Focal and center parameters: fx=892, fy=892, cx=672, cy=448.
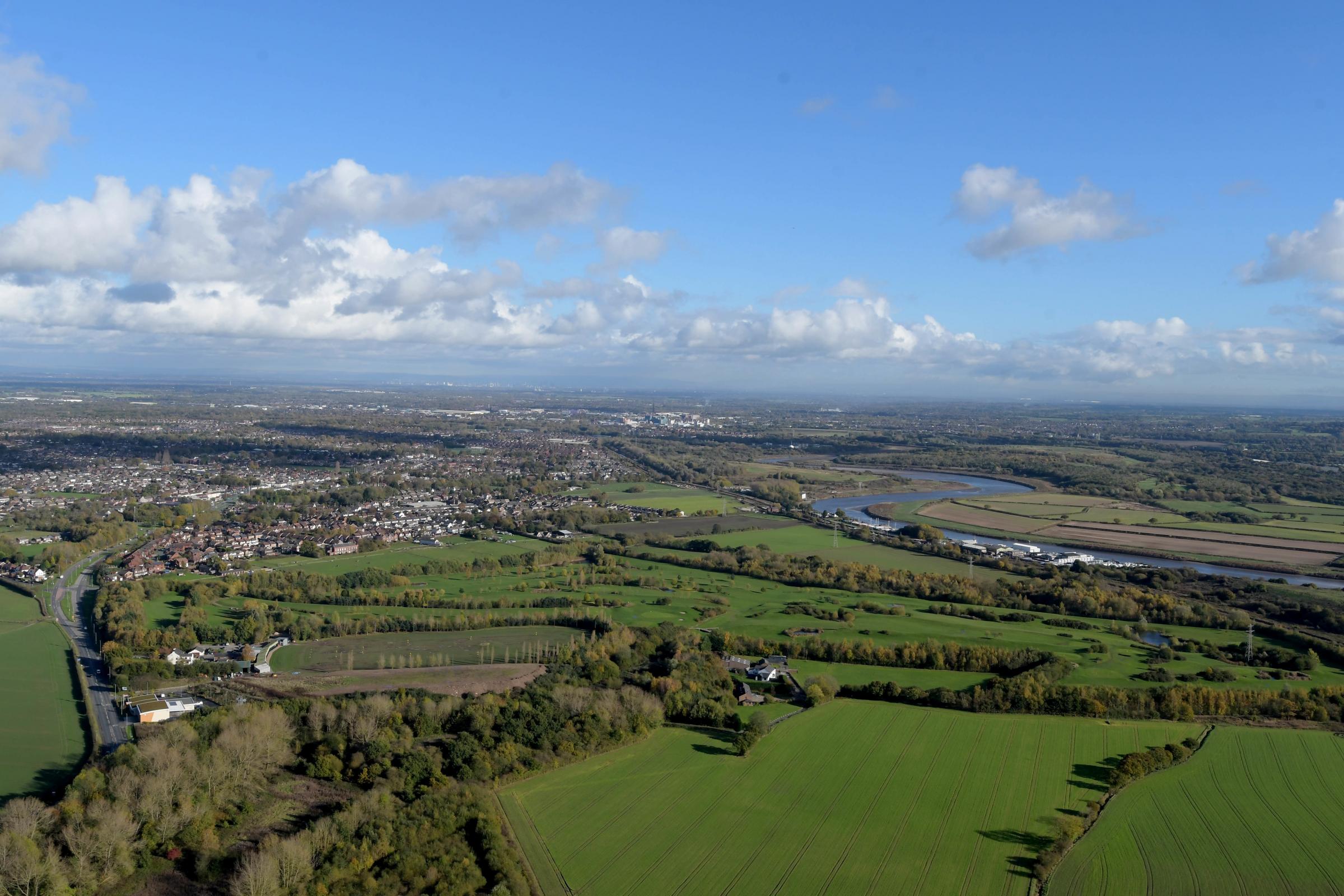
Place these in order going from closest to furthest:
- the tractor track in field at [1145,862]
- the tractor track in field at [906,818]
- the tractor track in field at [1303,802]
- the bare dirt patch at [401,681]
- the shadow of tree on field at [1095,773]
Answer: the tractor track in field at [1145,862], the tractor track in field at [906,818], the tractor track in field at [1303,802], the shadow of tree on field at [1095,773], the bare dirt patch at [401,681]

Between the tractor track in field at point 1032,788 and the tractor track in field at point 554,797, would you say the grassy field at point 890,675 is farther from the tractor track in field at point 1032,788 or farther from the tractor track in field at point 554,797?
the tractor track in field at point 554,797

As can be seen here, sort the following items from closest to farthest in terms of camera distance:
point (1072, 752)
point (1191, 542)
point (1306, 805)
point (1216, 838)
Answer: point (1216, 838) < point (1306, 805) < point (1072, 752) < point (1191, 542)

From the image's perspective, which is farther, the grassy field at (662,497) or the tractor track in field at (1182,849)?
the grassy field at (662,497)

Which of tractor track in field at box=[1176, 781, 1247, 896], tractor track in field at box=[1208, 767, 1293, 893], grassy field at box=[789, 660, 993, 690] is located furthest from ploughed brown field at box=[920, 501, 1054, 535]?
tractor track in field at box=[1176, 781, 1247, 896]

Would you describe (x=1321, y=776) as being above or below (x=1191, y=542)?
below

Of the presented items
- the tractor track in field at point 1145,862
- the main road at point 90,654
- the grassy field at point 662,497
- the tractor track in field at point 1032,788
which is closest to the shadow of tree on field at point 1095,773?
the tractor track in field at point 1032,788

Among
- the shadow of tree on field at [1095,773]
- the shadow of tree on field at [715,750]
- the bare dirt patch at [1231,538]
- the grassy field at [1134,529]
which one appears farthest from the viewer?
the bare dirt patch at [1231,538]

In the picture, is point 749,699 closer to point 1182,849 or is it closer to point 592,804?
point 592,804

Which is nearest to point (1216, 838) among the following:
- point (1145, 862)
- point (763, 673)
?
point (1145, 862)
